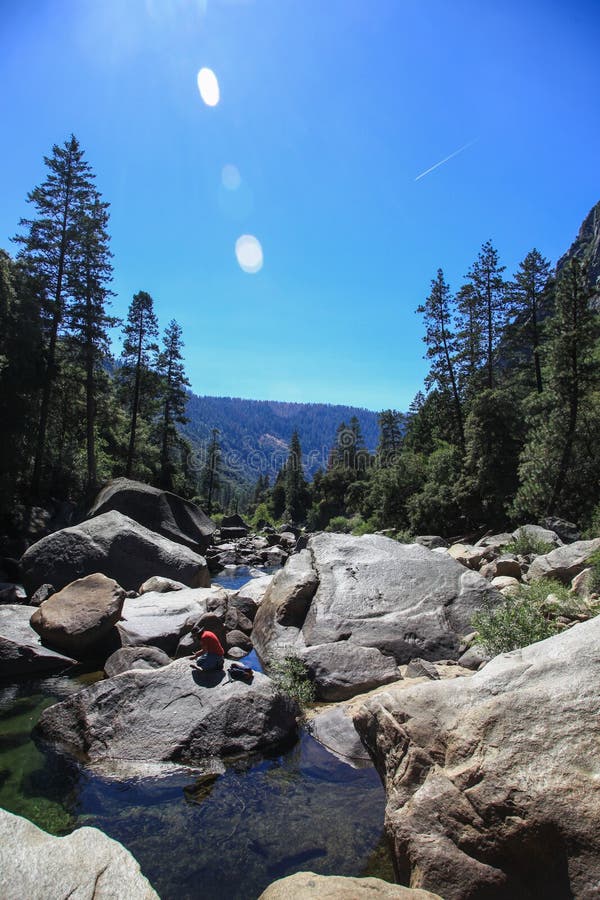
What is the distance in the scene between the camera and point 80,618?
1031cm

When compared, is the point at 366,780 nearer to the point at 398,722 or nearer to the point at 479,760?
the point at 398,722

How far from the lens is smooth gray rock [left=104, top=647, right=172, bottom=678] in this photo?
913 centimetres

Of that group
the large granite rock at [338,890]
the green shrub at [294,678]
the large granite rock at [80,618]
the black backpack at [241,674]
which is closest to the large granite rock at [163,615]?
the large granite rock at [80,618]

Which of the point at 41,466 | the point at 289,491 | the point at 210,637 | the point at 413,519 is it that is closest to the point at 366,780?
the point at 210,637

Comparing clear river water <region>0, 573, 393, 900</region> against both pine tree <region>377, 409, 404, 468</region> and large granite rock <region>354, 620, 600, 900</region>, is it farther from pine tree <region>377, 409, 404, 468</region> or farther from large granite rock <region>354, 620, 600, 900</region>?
pine tree <region>377, 409, 404, 468</region>

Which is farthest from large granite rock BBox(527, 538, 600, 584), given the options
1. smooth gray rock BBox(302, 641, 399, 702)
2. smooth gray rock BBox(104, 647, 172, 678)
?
smooth gray rock BBox(104, 647, 172, 678)

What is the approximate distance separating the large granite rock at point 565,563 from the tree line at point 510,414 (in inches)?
267

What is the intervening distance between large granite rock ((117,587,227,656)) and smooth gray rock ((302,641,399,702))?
10.4 feet

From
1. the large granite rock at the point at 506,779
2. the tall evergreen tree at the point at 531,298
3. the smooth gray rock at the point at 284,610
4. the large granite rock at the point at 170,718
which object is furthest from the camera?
the tall evergreen tree at the point at 531,298

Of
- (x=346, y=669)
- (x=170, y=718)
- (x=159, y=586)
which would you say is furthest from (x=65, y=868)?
(x=159, y=586)

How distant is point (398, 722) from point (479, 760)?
1.15 meters

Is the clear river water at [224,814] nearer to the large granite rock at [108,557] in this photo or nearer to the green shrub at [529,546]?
the large granite rock at [108,557]

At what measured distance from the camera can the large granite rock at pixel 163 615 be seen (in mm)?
10570

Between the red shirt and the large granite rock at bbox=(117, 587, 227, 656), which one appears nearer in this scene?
the red shirt
